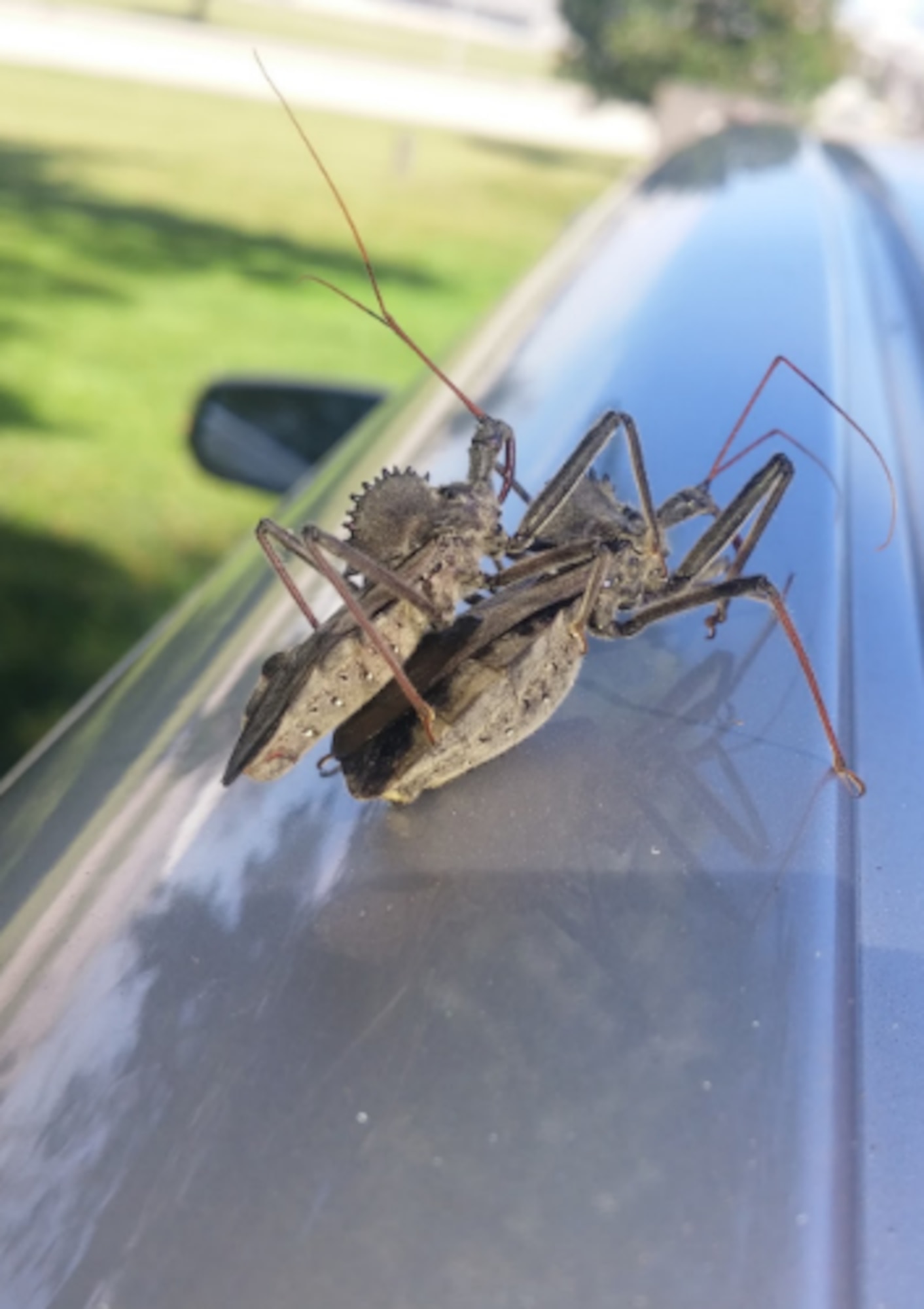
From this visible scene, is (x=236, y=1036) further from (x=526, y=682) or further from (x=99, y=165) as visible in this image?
(x=99, y=165)

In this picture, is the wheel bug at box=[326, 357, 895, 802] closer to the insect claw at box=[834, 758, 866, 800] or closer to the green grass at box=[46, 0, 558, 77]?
the insect claw at box=[834, 758, 866, 800]

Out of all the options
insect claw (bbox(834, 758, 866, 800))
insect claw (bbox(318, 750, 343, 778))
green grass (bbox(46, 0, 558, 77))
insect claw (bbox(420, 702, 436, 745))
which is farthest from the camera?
green grass (bbox(46, 0, 558, 77))

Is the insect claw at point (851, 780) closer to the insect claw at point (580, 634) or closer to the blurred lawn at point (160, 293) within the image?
the insect claw at point (580, 634)

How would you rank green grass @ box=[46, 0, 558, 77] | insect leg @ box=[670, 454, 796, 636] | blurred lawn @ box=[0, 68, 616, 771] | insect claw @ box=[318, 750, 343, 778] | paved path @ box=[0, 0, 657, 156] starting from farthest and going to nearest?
green grass @ box=[46, 0, 558, 77], paved path @ box=[0, 0, 657, 156], blurred lawn @ box=[0, 68, 616, 771], insect leg @ box=[670, 454, 796, 636], insect claw @ box=[318, 750, 343, 778]

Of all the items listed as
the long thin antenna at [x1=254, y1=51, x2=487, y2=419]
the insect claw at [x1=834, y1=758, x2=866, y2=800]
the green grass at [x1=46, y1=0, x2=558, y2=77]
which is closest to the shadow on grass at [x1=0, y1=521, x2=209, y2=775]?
the long thin antenna at [x1=254, y1=51, x2=487, y2=419]

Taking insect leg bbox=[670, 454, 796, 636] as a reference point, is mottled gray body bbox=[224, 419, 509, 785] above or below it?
above

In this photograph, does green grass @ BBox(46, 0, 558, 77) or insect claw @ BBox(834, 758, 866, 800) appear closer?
insect claw @ BBox(834, 758, 866, 800)

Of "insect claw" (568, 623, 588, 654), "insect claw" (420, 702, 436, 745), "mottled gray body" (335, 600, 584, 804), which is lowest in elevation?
"insect claw" (568, 623, 588, 654)

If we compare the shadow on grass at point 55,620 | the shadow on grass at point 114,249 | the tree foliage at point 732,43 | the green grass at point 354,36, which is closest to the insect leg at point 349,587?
the shadow on grass at point 55,620
